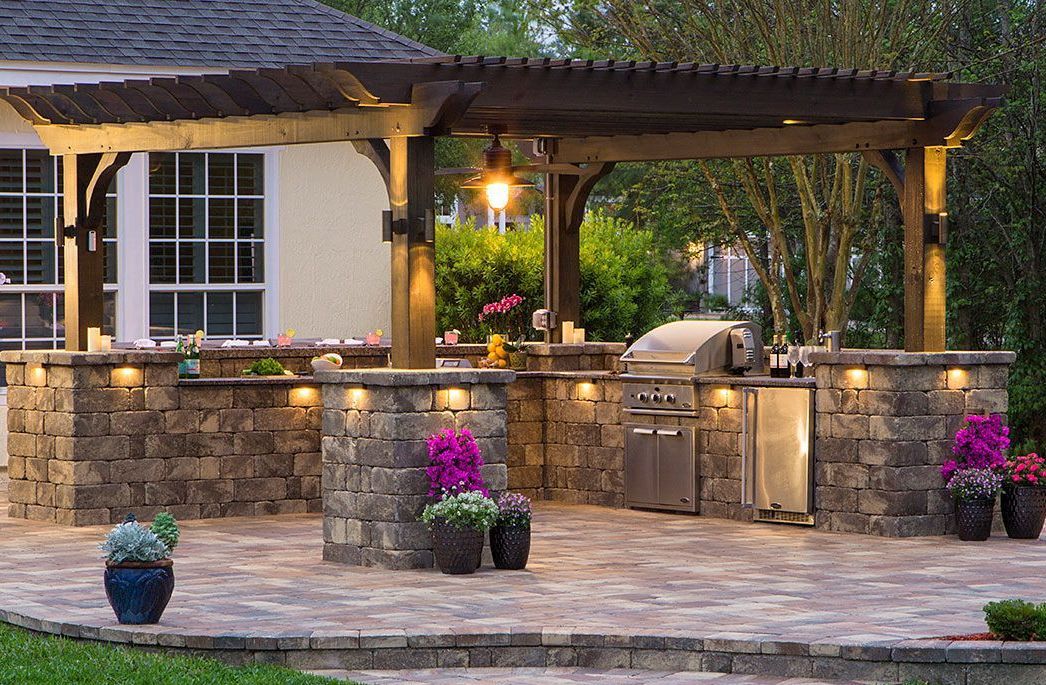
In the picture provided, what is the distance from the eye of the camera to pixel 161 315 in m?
17.2

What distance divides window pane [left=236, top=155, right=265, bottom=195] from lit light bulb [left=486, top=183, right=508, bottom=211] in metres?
5.47

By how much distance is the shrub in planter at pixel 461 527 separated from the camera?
10.6 meters

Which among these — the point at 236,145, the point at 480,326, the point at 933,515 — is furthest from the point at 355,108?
the point at 480,326

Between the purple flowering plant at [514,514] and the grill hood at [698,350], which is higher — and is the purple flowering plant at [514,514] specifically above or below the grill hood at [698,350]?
below

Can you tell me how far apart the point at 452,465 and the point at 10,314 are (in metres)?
7.00

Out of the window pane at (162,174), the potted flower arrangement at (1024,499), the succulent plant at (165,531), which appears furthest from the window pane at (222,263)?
the succulent plant at (165,531)

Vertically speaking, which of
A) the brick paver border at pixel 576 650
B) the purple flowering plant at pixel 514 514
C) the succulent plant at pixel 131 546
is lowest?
the brick paver border at pixel 576 650

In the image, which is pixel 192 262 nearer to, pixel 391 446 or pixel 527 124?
pixel 527 124

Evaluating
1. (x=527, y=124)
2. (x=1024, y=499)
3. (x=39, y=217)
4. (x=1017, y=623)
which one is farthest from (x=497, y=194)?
(x=39, y=217)

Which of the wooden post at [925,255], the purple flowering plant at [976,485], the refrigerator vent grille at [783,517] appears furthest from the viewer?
the refrigerator vent grille at [783,517]

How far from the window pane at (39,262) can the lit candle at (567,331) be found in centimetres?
475

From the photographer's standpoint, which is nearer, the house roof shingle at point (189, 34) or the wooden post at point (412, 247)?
the wooden post at point (412, 247)

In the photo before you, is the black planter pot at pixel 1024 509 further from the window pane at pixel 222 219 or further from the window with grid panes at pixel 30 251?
the window with grid panes at pixel 30 251

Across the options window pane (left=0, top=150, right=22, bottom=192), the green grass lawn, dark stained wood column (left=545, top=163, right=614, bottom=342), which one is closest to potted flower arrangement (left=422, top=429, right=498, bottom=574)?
the green grass lawn
